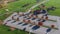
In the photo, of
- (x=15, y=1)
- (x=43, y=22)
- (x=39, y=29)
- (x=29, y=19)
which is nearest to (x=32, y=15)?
(x=29, y=19)

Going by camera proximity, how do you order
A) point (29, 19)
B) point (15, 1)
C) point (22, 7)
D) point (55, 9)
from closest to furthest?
1. point (29, 19)
2. point (55, 9)
3. point (22, 7)
4. point (15, 1)

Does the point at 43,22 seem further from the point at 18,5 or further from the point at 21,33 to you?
the point at 18,5

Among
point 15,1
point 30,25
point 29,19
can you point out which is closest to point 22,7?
point 15,1

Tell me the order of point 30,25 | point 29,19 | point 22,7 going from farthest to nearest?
point 22,7 < point 29,19 < point 30,25

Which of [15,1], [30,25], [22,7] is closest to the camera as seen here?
[30,25]

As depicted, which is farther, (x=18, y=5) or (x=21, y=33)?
(x=18, y=5)

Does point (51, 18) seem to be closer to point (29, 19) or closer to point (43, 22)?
point (43, 22)

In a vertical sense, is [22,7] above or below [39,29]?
above

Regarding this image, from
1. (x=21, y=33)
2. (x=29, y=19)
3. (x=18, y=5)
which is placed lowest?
(x=21, y=33)

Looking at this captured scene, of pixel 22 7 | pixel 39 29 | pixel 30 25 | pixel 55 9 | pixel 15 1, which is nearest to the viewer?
pixel 39 29
